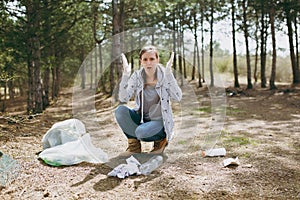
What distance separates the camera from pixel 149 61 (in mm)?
3910

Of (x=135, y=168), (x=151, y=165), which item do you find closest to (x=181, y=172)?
(x=151, y=165)

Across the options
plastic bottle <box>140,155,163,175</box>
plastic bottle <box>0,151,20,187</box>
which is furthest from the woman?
plastic bottle <box>0,151,20,187</box>

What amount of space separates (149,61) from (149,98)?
1.56 ft

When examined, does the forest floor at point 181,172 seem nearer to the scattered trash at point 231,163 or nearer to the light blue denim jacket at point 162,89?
the scattered trash at point 231,163

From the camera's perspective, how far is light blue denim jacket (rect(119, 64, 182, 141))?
3943 millimetres

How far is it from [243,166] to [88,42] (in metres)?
17.9

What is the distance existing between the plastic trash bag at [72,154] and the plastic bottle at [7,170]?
0.40 metres

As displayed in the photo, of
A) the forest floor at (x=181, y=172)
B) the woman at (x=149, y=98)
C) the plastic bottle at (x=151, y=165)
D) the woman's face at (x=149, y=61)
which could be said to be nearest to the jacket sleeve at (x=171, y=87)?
the woman at (x=149, y=98)

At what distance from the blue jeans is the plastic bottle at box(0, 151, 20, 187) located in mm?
1330

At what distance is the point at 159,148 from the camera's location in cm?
427

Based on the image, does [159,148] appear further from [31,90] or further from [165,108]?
[31,90]

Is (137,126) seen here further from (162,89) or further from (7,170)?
(7,170)

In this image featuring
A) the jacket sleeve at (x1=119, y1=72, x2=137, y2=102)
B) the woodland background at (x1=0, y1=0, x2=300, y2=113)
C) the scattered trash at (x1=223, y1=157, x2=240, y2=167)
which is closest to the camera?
the scattered trash at (x1=223, y1=157, x2=240, y2=167)

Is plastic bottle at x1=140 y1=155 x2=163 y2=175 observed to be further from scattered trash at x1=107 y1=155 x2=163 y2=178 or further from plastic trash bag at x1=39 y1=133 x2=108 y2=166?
plastic trash bag at x1=39 y1=133 x2=108 y2=166
